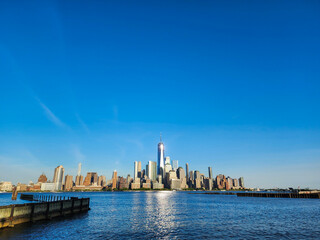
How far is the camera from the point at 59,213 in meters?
48.7

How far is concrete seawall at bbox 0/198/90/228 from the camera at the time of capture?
112 ft

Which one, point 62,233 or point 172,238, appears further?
point 62,233

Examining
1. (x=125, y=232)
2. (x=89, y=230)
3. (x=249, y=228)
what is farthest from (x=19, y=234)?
(x=249, y=228)

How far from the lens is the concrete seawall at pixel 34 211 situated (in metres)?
34.1

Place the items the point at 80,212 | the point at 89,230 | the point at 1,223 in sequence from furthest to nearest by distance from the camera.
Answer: the point at 80,212
the point at 89,230
the point at 1,223

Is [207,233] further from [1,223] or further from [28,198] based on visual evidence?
[28,198]

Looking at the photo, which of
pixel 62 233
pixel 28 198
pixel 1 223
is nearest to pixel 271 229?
pixel 62 233

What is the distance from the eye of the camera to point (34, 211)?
40594 millimetres

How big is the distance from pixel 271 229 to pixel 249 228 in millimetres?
3811

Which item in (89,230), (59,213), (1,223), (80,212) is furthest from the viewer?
(80,212)

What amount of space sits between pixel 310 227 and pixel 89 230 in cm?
4230

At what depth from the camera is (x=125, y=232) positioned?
→ 34.0 m

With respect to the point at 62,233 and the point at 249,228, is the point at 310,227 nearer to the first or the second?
the point at 249,228

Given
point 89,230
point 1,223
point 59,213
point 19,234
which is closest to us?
point 19,234
